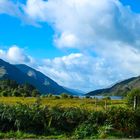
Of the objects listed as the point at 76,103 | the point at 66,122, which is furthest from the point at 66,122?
the point at 76,103

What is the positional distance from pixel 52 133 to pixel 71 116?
1838 millimetres

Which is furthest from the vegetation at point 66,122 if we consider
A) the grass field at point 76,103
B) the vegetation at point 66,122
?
the grass field at point 76,103

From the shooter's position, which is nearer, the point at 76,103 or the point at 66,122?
the point at 66,122

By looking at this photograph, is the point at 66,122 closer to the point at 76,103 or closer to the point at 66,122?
the point at 66,122

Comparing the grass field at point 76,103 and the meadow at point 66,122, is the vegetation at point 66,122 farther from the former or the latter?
the grass field at point 76,103

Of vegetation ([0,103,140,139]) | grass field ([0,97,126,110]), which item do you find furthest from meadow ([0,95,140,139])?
grass field ([0,97,126,110])

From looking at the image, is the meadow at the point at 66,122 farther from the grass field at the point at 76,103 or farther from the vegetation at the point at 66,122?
the grass field at the point at 76,103

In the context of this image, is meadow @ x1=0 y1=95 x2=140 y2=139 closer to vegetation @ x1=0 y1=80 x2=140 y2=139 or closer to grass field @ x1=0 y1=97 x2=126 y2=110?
vegetation @ x1=0 y1=80 x2=140 y2=139

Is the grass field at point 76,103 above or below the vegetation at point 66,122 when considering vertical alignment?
above

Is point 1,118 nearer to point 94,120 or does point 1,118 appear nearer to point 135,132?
point 94,120

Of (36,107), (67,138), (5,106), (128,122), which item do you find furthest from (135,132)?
(5,106)

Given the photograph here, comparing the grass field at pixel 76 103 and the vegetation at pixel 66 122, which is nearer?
the vegetation at pixel 66 122

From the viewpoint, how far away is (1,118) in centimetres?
2680

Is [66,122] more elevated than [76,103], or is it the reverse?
[76,103]
